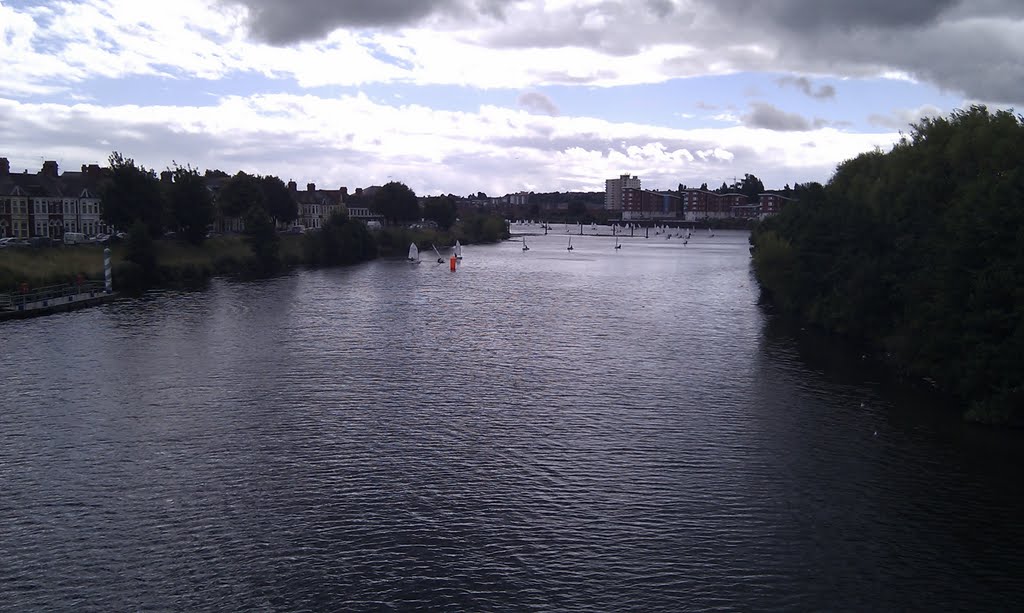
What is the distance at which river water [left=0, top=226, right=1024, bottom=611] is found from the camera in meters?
18.8

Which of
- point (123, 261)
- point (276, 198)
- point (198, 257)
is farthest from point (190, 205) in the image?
point (276, 198)

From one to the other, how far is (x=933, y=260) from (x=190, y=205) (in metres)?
79.2

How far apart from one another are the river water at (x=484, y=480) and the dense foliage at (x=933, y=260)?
2.67 m

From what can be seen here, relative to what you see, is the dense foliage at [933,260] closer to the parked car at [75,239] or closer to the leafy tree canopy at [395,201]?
the parked car at [75,239]

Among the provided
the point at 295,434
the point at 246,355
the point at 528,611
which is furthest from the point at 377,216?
the point at 528,611

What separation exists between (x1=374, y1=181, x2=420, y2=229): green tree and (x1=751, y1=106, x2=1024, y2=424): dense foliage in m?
100

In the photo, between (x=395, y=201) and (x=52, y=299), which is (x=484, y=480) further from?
(x=395, y=201)

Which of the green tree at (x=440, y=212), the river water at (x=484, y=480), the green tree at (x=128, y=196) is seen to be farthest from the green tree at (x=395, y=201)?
the river water at (x=484, y=480)

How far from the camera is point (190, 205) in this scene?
92.1 meters

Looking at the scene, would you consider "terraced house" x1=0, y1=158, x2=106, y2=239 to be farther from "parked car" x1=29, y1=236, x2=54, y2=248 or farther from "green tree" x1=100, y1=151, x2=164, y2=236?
"parked car" x1=29, y1=236, x2=54, y2=248

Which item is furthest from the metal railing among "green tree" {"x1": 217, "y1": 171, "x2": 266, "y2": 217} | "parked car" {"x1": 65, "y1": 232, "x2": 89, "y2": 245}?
"green tree" {"x1": 217, "y1": 171, "x2": 266, "y2": 217}

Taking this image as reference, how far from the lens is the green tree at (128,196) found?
84.4 metres

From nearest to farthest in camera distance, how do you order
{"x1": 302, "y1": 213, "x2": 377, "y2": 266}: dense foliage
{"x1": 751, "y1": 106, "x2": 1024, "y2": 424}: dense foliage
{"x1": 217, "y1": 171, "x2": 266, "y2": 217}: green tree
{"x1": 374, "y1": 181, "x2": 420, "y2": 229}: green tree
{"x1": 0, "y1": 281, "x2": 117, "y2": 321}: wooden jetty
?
1. {"x1": 751, "y1": 106, "x2": 1024, "y2": 424}: dense foliage
2. {"x1": 0, "y1": 281, "x2": 117, "y2": 321}: wooden jetty
3. {"x1": 302, "y1": 213, "x2": 377, "y2": 266}: dense foliage
4. {"x1": 217, "y1": 171, "x2": 266, "y2": 217}: green tree
5. {"x1": 374, "y1": 181, "x2": 420, "y2": 229}: green tree

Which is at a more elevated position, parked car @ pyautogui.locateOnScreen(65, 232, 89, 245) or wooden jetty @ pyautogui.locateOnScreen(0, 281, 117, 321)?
parked car @ pyautogui.locateOnScreen(65, 232, 89, 245)
